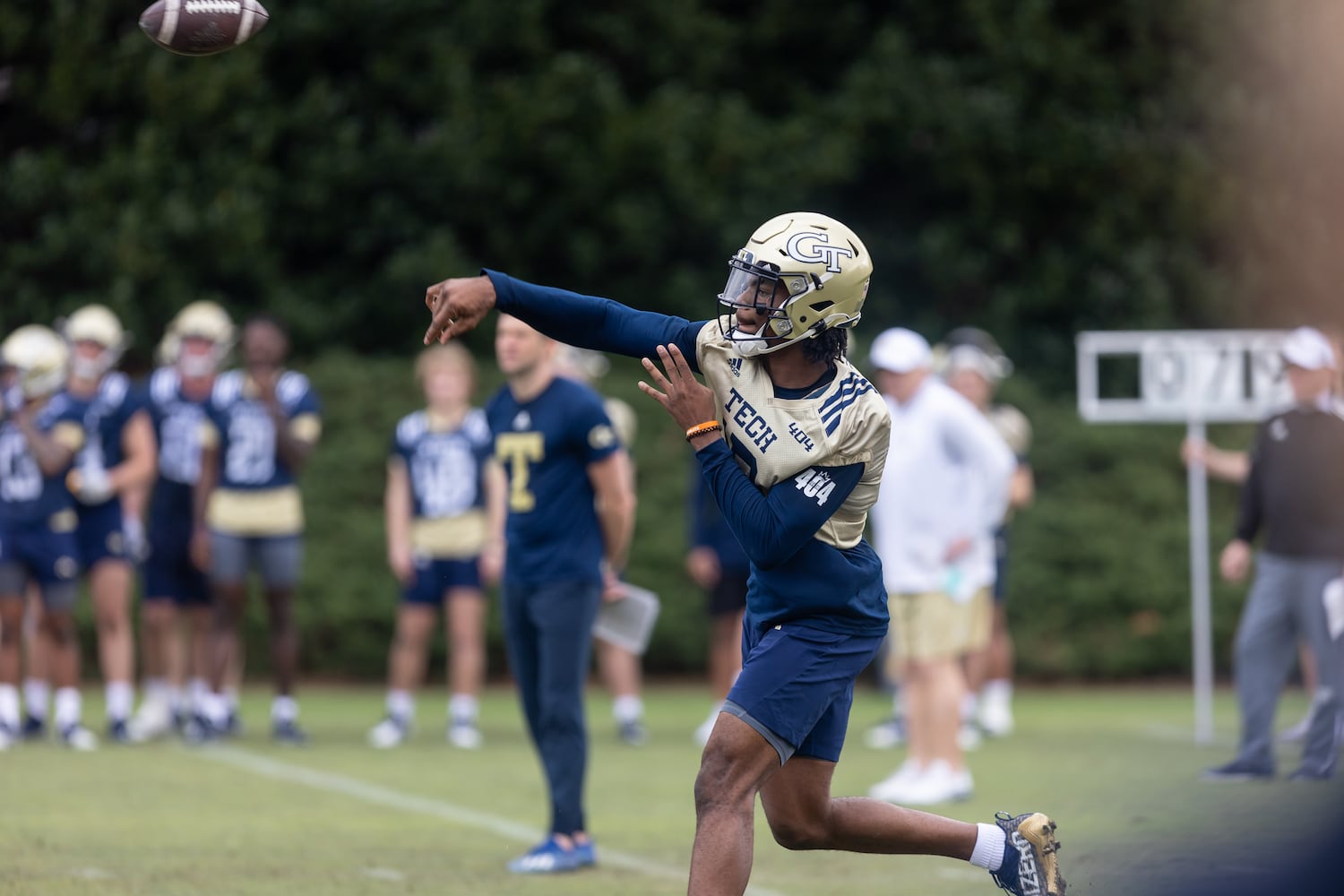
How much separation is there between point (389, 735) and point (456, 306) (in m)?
8.08

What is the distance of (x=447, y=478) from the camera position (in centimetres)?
1352

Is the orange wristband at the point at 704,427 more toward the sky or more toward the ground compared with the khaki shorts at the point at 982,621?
more toward the sky

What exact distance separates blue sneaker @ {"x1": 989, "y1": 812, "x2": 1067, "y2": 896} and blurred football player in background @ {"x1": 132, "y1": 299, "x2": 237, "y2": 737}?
26.6 feet

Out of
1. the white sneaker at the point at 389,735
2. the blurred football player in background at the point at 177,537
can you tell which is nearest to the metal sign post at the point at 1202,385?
the white sneaker at the point at 389,735

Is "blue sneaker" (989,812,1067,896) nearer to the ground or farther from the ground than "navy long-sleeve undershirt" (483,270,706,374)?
nearer to the ground

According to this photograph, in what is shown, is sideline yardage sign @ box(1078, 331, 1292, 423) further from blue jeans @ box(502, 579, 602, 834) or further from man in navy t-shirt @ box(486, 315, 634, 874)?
blue jeans @ box(502, 579, 602, 834)

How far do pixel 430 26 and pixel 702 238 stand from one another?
12.3 ft

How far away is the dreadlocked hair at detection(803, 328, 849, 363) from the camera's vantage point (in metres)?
5.89

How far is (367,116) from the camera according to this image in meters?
21.5

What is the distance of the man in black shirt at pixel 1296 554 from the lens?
11.0m

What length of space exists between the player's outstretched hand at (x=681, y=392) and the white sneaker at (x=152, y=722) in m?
8.58

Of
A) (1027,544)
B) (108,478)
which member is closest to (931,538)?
(108,478)

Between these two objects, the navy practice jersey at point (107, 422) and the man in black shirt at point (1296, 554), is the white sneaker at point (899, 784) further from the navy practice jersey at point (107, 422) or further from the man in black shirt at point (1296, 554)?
the navy practice jersey at point (107, 422)

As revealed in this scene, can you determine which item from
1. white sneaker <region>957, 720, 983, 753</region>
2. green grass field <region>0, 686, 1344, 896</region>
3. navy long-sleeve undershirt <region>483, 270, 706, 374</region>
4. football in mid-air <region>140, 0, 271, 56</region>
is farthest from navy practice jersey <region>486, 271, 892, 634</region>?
white sneaker <region>957, 720, 983, 753</region>
